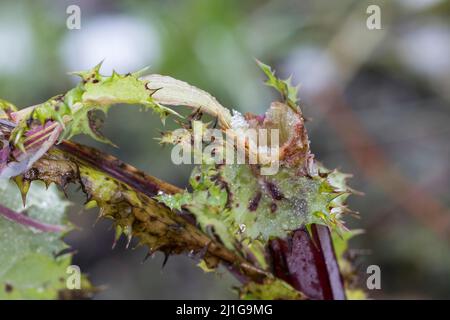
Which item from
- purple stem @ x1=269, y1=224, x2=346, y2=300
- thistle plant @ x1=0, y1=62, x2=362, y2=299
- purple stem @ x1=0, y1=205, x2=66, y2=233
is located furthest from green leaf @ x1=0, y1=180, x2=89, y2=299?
purple stem @ x1=269, y1=224, x2=346, y2=300

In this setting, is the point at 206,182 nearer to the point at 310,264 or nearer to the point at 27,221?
the point at 310,264

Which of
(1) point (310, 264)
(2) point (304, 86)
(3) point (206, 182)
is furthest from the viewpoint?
(2) point (304, 86)

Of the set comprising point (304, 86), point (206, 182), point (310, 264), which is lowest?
point (310, 264)

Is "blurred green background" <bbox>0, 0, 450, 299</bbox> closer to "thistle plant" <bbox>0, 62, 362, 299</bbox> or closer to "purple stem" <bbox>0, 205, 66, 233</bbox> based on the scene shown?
"purple stem" <bbox>0, 205, 66, 233</bbox>

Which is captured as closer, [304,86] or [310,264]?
[310,264]

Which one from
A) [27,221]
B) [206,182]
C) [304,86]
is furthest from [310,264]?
[304,86]

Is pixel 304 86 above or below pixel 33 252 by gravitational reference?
above
